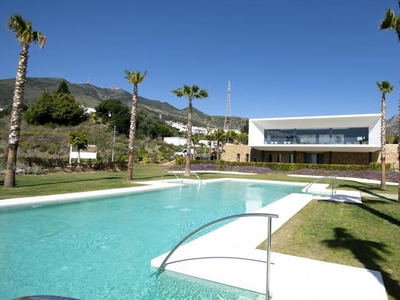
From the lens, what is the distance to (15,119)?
13141 mm

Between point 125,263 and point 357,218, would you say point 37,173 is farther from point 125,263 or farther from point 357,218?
point 357,218

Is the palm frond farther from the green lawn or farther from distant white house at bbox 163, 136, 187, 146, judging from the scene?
distant white house at bbox 163, 136, 187, 146

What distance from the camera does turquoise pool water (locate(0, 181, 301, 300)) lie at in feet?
13.7

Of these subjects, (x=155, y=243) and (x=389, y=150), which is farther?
(x=389, y=150)

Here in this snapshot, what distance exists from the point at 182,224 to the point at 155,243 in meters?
1.92

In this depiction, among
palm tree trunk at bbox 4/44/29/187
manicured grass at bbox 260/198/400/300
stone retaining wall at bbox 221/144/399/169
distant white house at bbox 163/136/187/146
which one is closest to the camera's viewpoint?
manicured grass at bbox 260/198/400/300

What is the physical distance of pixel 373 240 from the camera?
631 cm

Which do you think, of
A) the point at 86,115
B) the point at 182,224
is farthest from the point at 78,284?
the point at 86,115

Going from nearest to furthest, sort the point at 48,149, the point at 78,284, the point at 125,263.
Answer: the point at 78,284
the point at 125,263
the point at 48,149

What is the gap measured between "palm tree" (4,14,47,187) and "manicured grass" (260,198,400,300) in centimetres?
1250

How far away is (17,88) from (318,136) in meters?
29.6

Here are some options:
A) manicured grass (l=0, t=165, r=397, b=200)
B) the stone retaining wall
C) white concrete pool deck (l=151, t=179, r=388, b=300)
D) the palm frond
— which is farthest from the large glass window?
white concrete pool deck (l=151, t=179, r=388, b=300)

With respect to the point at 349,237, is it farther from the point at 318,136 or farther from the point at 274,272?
the point at 318,136

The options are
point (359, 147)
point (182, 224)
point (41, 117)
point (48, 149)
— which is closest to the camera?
point (182, 224)
